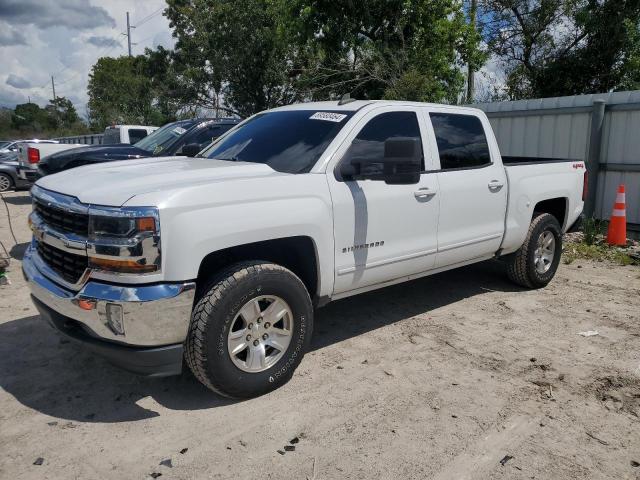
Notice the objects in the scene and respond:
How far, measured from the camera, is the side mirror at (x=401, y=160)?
12.3 feet

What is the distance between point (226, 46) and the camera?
86.4ft

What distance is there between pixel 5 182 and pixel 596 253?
15.7 m

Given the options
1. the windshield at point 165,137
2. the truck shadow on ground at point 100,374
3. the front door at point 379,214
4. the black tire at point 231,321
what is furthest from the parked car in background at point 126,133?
the black tire at point 231,321

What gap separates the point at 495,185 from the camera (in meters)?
5.31

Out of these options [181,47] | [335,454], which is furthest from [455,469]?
[181,47]

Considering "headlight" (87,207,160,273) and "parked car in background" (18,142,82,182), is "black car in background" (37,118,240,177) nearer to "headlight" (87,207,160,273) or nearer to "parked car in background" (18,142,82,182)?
"parked car in background" (18,142,82,182)

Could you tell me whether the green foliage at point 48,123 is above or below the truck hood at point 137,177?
above

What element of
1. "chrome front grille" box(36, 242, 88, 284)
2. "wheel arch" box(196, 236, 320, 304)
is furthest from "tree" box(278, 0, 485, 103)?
"chrome front grille" box(36, 242, 88, 284)

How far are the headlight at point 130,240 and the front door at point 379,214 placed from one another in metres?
1.34

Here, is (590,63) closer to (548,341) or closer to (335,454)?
(548,341)

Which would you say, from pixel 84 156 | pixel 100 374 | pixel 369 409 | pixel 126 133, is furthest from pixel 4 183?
pixel 369 409

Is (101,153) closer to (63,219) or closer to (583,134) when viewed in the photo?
(63,219)

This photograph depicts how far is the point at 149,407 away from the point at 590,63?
18.7 m

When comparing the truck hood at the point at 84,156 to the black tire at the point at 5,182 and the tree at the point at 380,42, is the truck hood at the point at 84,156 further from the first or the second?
the tree at the point at 380,42
